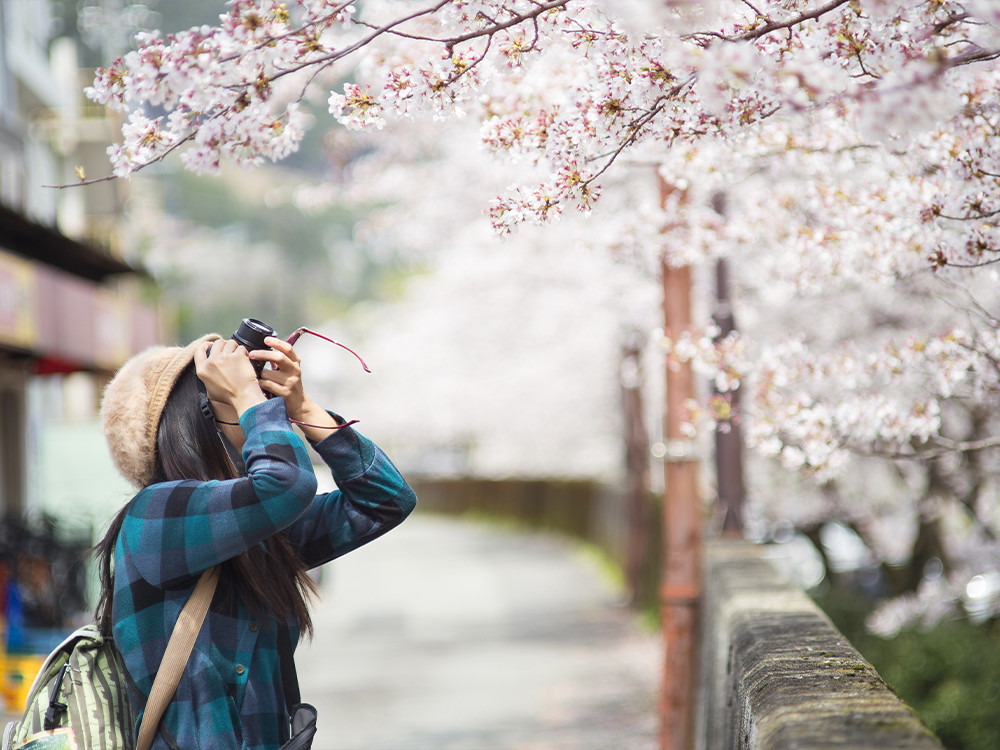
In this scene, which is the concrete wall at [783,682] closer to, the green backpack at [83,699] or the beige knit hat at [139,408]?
the green backpack at [83,699]

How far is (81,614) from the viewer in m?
9.12

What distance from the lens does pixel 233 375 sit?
2441 millimetres

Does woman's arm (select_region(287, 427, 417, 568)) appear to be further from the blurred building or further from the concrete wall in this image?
the blurred building

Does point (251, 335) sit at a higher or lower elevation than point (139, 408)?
higher

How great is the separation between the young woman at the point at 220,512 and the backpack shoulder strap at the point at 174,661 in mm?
30

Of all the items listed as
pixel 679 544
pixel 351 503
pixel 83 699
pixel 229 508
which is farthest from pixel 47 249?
pixel 229 508

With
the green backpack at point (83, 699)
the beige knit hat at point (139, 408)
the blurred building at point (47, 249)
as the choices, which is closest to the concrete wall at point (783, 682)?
the green backpack at point (83, 699)

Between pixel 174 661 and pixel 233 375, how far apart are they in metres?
0.61

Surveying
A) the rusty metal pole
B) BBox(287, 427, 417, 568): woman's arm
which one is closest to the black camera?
BBox(287, 427, 417, 568): woman's arm

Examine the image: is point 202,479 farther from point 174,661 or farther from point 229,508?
point 174,661

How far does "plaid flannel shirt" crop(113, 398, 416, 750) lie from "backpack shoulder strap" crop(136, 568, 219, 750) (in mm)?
30

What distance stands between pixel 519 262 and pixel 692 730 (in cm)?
1094

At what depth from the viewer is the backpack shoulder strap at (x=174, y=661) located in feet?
7.67

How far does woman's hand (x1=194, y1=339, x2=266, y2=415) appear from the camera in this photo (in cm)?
243
